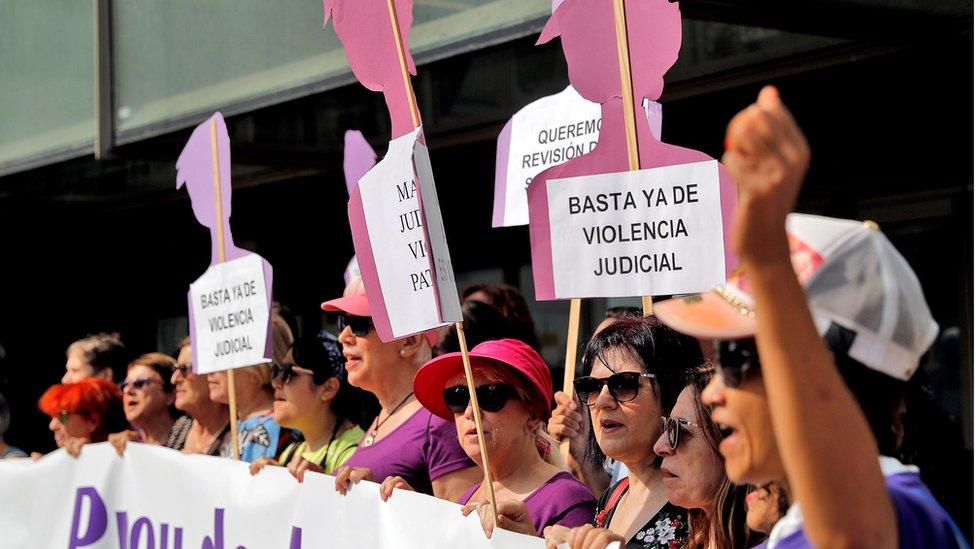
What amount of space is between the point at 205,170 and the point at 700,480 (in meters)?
2.51

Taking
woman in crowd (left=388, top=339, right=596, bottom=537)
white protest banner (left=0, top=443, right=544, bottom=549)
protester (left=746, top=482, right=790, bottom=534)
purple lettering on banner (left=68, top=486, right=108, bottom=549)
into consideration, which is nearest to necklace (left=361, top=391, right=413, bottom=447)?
white protest banner (left=0, top=443, right=544, bottom=549)

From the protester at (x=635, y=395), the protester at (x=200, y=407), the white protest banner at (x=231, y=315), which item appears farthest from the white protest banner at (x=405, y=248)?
the protester at (x=200, y=407)

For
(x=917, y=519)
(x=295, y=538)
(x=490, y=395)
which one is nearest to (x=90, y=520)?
(x=295, y=538)

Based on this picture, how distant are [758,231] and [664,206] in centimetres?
161

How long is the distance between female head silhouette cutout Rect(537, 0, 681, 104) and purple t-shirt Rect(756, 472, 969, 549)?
188 cm

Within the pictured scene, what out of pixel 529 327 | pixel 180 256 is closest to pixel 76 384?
pixel 529 327

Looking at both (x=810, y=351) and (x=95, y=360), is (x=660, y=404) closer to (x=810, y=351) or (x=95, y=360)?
(x=810, y=351)

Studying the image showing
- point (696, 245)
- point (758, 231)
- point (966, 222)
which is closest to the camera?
point (758, 231)

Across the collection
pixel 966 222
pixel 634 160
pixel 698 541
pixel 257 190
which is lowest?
pixel 698 541

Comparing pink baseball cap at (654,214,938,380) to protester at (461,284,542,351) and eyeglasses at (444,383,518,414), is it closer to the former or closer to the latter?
eyeglasses at (444,383,518,414)

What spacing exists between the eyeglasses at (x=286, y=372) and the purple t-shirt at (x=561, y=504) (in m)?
1.53

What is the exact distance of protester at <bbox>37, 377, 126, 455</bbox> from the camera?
5.58m

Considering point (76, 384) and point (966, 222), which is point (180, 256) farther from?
point (966, 222)

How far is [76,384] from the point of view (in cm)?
566
